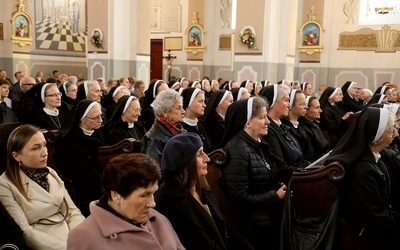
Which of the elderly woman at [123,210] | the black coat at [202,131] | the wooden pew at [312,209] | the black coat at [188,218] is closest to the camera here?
the elderly woman at [123,210]

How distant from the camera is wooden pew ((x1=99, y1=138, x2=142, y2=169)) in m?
4.37

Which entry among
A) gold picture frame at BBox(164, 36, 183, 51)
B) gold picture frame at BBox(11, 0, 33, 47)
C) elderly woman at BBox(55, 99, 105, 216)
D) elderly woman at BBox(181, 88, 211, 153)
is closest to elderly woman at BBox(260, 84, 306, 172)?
elderly woman at BBox(181, 88, 211, 153)

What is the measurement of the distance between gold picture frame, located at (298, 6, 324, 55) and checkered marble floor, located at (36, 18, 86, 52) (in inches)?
398

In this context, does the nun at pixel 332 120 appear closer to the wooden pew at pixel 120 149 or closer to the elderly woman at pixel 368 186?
the elderly woman at pixel 368 186

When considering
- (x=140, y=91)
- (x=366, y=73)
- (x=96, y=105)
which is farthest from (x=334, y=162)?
(x=366, y=73)

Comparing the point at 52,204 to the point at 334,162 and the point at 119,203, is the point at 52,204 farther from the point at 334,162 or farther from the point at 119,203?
the point at 334,162

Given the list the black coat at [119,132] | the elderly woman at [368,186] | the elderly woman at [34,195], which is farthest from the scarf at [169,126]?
the elderly woman at [368,186]

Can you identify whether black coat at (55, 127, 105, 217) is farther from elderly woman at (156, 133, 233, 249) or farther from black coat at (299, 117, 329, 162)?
black coat at (299, 117, 329, 162)

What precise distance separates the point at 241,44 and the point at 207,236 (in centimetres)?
996

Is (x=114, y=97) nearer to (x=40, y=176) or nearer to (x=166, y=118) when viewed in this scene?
(x=166, y=118)

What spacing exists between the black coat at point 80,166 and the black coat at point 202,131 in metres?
1.18

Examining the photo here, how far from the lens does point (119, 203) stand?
2.15 metres

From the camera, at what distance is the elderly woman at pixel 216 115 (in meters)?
5.80

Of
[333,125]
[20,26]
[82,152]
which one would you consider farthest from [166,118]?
[20,26]
